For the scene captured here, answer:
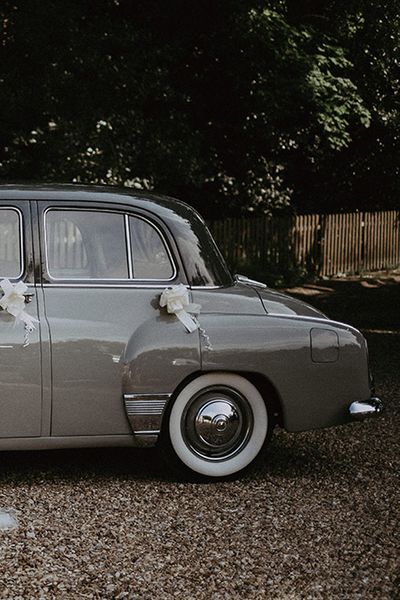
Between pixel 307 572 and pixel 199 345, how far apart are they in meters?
1.71

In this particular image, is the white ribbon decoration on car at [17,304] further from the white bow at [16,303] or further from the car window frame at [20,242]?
the car window frame at [20,242]

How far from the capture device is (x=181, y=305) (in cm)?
621

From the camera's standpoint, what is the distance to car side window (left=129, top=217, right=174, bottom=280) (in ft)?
20.9

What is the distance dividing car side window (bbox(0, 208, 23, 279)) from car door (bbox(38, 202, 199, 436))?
0.14m

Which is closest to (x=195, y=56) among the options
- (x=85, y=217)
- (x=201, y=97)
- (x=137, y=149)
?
(x=201, y=97)

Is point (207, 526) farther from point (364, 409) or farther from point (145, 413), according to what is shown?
point (364, 409)

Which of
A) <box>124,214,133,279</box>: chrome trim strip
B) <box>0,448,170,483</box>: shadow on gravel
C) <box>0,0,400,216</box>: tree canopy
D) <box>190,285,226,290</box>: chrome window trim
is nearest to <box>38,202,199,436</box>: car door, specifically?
<box>124,214,133,279</box>: chrome trim strip

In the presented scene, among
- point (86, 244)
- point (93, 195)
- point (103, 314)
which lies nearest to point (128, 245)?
point (86, 244)

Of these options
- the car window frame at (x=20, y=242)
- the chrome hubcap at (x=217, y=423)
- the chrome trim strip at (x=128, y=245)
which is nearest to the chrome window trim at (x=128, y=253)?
the chrome trim strip at (x=128, y=245)

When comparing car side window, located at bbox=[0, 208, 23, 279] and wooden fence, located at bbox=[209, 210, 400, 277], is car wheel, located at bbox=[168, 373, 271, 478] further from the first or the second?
wooden fence, located at bbox=[209, 210, 400, 277]

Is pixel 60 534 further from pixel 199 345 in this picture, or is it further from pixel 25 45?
pixel 25 45

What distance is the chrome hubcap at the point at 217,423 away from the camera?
6309mm

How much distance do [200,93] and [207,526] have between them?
15.7 metres

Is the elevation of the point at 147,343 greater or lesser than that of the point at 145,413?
greater
